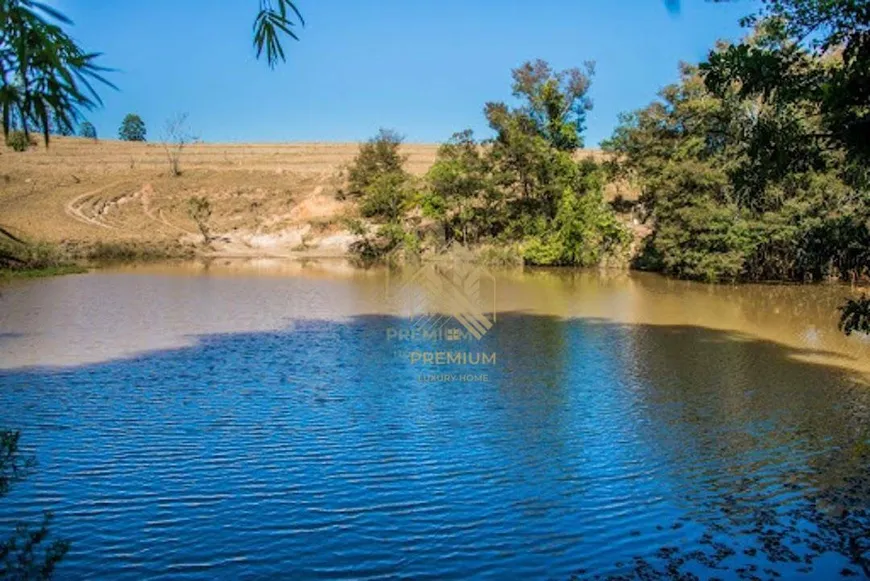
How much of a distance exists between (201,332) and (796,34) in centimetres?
1493

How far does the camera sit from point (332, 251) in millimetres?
47156

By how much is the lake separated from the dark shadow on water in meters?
0.04

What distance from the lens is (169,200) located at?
5509cm

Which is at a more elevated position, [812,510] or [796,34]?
[796,34]

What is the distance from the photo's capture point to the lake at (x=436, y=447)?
638 cm

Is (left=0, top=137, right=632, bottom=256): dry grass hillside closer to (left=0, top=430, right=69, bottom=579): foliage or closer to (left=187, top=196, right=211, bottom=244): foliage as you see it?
(left=187, top=196, right=211, bottom=244): foliage

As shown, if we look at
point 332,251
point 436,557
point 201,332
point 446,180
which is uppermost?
point 446,180

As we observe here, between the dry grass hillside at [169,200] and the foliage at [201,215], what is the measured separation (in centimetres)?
52

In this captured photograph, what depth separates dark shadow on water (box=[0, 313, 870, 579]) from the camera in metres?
6.48

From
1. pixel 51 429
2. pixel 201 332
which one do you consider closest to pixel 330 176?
pixel 201 332

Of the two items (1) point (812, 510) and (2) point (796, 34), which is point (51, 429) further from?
(2) point (796, 34)

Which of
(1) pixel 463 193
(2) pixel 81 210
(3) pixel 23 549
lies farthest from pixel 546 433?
(2) pixel 81 210

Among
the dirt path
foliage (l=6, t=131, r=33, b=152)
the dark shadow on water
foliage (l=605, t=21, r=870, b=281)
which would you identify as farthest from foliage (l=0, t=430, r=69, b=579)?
the dirt path

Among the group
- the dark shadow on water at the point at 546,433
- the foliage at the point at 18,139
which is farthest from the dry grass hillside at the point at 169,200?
the foliage at the point at 18,139
